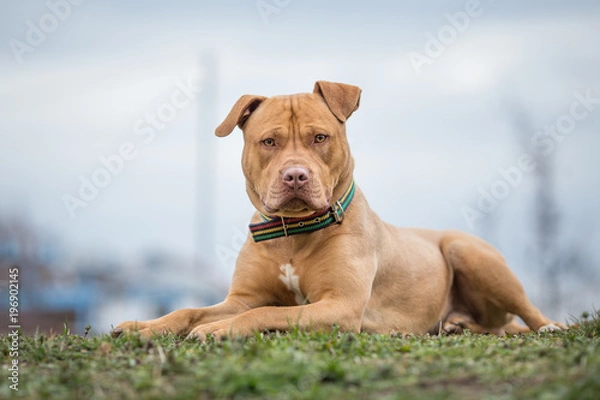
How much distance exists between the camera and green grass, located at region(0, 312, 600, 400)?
3.29 metres

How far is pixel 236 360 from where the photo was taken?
3.73 metres

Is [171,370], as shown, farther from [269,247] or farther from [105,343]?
[269,247]

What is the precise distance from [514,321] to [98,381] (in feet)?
19.3

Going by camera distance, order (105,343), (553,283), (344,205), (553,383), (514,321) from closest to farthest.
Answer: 1. (553,383)
2. (105,343)
3. (344,205)
4. (514,321)
5. (553,283)

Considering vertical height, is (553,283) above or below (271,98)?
below

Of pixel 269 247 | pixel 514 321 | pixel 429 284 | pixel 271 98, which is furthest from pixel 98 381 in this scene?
pixel 514 321

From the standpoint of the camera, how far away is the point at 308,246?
642 cm

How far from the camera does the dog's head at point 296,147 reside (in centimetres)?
586

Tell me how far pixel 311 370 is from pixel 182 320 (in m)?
2.82

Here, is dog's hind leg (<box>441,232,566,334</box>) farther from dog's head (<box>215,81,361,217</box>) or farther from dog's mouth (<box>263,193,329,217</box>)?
dog's mouth (<box>263,193,329,217</box>)

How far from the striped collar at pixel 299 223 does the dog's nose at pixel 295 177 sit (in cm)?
66

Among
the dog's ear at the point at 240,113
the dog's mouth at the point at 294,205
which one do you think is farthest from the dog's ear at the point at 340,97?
the dog's mouth at the point at 294,205

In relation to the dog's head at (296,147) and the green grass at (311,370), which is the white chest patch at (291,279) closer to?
the dog's head at (296,147)

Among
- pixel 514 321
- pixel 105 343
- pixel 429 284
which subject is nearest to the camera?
pixel 105 343
